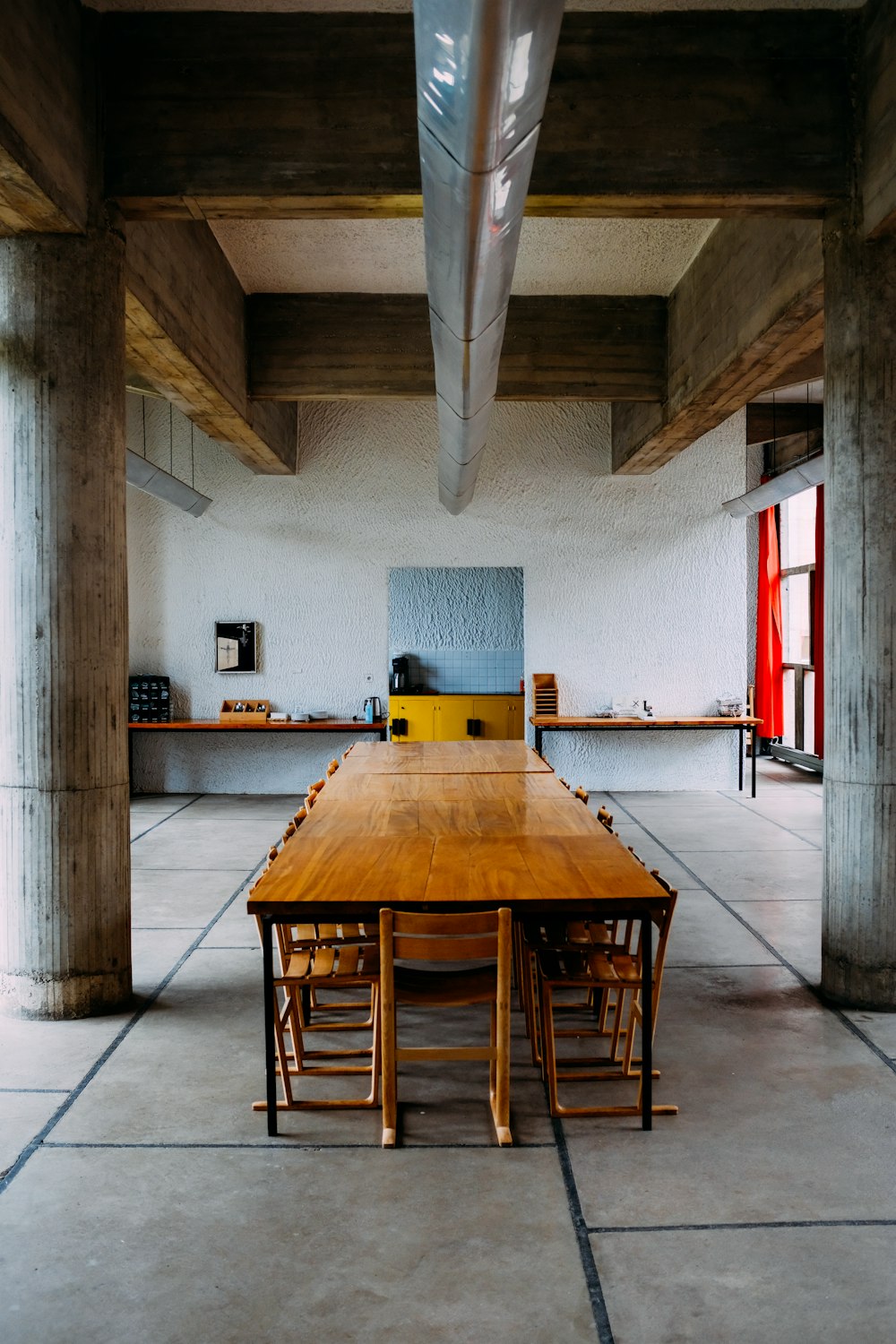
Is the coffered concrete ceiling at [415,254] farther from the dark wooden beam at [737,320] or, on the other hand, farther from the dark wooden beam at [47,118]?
the dark wooden beam at [47,118]

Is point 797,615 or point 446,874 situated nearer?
point 446,874

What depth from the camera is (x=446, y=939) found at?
→ 3314 mm

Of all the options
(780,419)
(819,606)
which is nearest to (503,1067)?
(819,606)

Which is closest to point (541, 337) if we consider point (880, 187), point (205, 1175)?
point (880, 187)

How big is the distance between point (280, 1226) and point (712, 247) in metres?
6.51

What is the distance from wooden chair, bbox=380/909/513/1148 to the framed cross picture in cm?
811

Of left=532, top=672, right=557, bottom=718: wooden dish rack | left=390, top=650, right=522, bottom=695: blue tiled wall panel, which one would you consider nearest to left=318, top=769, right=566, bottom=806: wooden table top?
left=532, top=672, right=557, bottom=718: wooden dish rack

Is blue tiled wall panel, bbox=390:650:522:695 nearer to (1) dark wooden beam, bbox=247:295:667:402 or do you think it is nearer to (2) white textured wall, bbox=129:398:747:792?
(2) white textured wall, bbox=129:398:747:792

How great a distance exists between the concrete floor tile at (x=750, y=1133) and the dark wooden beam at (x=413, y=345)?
219 inches

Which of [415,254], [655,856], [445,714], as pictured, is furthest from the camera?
[445,714]

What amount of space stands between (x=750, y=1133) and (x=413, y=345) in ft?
22.0

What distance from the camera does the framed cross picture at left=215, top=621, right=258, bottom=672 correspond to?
11.4 meters

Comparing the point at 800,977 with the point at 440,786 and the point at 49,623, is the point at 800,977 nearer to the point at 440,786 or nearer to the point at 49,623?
the point at 440,786

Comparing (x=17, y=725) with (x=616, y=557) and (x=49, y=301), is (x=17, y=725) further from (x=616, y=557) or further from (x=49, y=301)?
(x=616, y=557)
